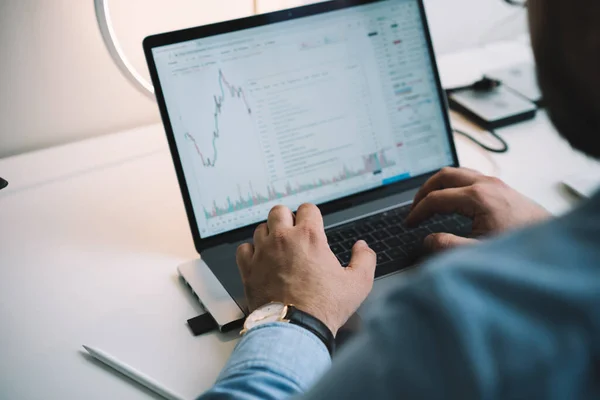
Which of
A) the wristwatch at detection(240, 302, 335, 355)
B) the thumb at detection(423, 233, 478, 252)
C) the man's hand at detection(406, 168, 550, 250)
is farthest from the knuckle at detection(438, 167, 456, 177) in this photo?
A: the wristwatch at detection(240, 302, 335, 355)

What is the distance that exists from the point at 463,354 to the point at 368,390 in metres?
0.06

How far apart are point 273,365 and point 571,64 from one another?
0.35 m

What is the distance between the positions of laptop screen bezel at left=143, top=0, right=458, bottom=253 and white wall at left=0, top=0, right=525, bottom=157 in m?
0.31

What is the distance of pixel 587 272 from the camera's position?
0.31m

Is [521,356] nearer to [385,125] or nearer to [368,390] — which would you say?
[368,390]

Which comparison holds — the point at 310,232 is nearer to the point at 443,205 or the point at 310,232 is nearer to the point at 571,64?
the point at 443,205

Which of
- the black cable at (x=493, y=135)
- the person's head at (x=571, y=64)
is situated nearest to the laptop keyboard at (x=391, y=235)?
the black cable at (x=493, y=135)

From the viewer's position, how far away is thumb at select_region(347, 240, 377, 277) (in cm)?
74

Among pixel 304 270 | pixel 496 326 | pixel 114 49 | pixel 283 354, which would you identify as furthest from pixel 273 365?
pixel 114 49

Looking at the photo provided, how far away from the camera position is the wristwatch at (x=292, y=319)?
2.07 ft

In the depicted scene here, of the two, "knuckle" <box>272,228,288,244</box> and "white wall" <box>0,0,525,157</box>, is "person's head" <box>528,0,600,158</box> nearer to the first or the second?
"knuckle" <box>272,228,288,244</box>

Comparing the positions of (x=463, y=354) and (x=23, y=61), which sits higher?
(x=23, y=61)

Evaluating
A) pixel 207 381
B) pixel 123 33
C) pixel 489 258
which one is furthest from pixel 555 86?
pixel 123 33

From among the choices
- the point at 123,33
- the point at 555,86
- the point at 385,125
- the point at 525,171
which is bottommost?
the point at 525,171
